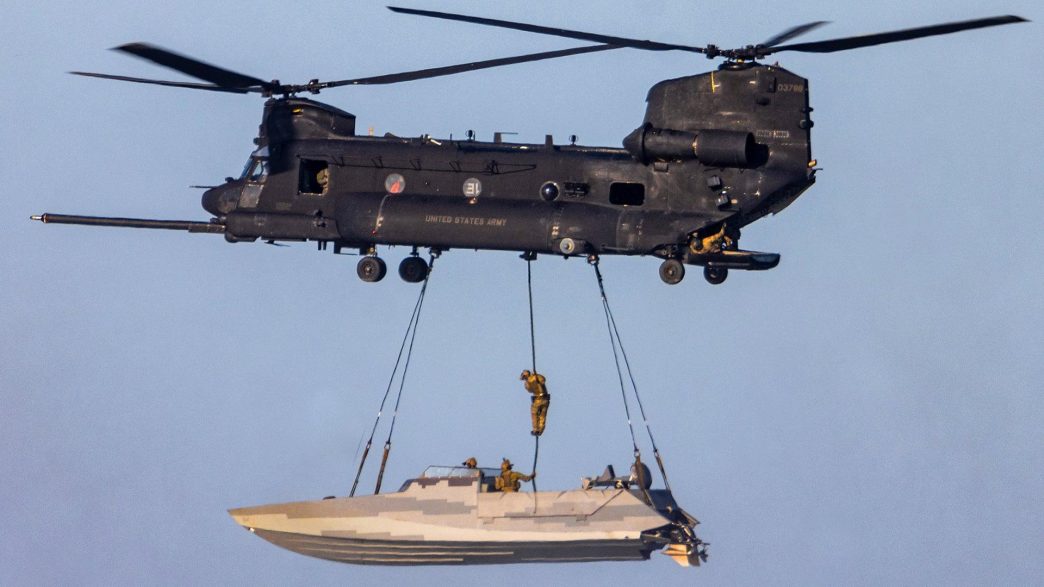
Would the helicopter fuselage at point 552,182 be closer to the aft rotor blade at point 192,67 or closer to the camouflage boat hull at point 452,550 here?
the aft rotor blade at point 192,67

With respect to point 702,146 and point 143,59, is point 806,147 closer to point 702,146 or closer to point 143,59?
point 702,146

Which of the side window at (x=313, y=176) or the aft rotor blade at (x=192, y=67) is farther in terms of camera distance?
the side window at (x=313, y=176)

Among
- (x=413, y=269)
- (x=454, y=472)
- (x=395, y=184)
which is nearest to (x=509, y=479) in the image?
(x=454, y=472)

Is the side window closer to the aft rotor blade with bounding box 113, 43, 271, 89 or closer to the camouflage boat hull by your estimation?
the aft rotor blade with bounding box 113, 43, 271, 89

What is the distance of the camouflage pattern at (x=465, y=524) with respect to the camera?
34.1 meters

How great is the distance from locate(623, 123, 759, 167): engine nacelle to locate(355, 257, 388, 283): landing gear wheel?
193 inches

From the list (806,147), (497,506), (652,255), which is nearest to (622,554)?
(497,506)

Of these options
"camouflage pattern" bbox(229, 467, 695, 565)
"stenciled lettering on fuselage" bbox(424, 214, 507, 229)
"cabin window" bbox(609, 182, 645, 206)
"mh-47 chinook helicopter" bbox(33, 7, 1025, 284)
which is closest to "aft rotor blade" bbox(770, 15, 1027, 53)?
"mh-47 chinook helicopter" bbox(33, 7, 1025, 284)

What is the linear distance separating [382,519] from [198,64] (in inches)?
334

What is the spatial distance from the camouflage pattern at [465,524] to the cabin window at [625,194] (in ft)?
15.8

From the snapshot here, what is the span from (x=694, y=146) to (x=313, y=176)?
703 cm

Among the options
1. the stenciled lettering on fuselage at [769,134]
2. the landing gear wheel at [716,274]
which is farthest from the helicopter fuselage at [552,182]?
the landing gear wheel at [716,274]

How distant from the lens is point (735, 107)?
112ft

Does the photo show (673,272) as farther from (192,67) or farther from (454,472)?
(192,67)
